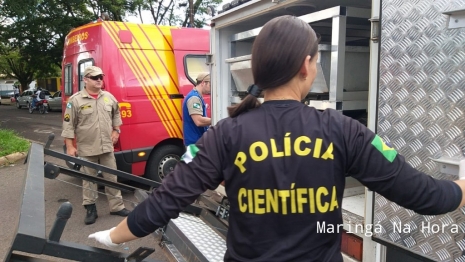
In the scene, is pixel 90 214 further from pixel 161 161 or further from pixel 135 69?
pixel 135 69

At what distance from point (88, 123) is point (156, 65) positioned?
5.10 feet

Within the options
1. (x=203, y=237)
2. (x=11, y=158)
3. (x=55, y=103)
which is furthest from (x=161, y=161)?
(x=55, y=103)

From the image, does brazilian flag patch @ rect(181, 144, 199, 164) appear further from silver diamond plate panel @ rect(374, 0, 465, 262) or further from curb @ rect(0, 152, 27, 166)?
curb @ rect(0, 152, 27, 166)

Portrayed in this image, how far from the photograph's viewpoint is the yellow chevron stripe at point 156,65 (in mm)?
5379

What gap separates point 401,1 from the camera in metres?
1.92

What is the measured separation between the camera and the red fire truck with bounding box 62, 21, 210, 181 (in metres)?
5.16

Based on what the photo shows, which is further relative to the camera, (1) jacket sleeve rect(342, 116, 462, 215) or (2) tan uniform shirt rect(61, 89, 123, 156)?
(2) tan uniform shirt rect(61, 89, 123, 156)

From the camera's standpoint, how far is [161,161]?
18.5 ft

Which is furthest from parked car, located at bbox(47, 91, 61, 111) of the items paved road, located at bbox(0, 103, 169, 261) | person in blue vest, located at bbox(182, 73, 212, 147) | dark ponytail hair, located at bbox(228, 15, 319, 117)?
dark ponytail hair, located at bbox(228, 15, 319, 117)

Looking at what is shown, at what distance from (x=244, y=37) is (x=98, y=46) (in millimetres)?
2576

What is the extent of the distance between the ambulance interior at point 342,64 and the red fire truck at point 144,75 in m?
2.06

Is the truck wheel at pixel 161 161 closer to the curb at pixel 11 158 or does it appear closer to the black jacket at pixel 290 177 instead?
the curb at pixel 11 158

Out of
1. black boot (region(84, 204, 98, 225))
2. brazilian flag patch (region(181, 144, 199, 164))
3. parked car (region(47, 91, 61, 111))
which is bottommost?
black boot (region(84, 204, 98, 225))

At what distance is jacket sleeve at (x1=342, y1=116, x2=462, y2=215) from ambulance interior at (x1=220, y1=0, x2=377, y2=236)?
46.1 inches
